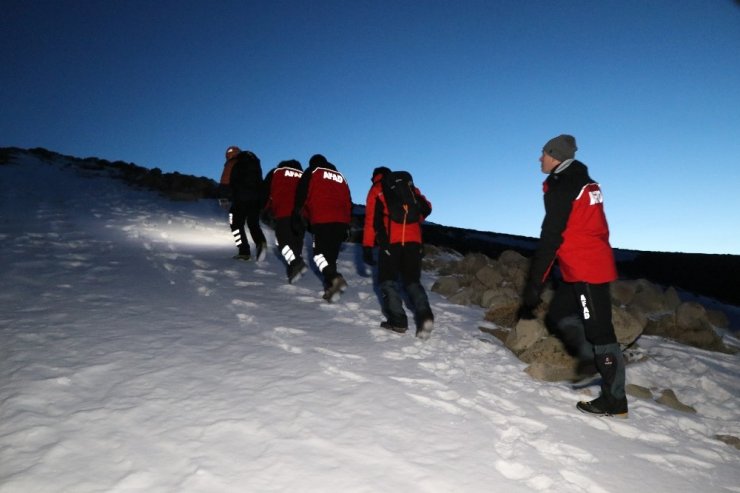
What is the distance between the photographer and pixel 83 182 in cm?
2097

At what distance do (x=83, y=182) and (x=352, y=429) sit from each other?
75.0 ft

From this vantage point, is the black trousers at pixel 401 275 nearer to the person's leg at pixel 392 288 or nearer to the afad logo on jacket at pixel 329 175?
the person's leg at pixel 392 288

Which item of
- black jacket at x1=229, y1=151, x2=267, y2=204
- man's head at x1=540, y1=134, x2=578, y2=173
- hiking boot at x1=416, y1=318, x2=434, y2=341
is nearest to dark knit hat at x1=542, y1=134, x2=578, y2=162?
man's head at x1=540, y1=134, x2=578, y2=173

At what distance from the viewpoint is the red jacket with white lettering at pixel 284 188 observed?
7484 mm

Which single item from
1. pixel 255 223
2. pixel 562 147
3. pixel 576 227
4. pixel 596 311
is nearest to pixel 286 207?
pixel 255 223

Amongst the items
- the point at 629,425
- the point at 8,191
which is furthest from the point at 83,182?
the point at 629,425

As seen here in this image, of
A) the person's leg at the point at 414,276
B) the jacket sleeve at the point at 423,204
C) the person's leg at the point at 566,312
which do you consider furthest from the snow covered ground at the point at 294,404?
the jacket sleeve at the point at 423,204

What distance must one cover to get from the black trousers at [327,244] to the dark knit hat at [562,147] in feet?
11.1

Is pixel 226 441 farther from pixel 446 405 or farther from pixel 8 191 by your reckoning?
pixel 8 191

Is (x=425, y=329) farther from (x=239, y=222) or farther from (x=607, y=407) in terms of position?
(x=239, y=222)

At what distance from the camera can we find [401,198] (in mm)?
5309

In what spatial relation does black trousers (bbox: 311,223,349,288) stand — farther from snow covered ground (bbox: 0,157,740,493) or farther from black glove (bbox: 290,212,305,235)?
A: snow covered ground (bbox: 0,157,740,493)

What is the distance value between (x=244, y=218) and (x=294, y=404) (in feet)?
20.4

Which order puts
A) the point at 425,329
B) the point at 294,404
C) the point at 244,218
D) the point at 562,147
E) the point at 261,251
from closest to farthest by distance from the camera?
the point at 294,404 → the point at 562,147 → the point at 425,329 → the point at 244,218 → the point at 261,251
